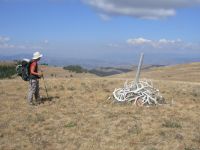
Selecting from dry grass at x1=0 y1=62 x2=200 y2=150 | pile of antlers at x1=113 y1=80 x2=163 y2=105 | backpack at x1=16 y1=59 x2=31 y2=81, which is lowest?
dry grass at x1=0 y1=62 x2=200 y2=150

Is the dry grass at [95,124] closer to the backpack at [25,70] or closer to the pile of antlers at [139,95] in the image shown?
the pile of antlers at [139,95]

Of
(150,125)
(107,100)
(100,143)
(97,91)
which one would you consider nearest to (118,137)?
(100,143)

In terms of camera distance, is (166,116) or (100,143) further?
(166,116)

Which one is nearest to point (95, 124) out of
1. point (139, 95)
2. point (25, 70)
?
point (139, 95)

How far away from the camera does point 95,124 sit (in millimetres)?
14508

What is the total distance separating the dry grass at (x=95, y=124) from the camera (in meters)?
12.1

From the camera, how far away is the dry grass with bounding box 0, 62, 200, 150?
12062 mm

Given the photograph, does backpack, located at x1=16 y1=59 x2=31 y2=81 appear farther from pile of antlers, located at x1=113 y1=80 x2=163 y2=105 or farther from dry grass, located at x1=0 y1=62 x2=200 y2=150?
pile of antlers, located at x1=113 y1=80 x2=163 y2=105

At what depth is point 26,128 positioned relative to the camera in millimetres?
13891

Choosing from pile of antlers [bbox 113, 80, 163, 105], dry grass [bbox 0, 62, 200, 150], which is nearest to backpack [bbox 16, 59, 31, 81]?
dry grass [bbox 0, 62, 200, 150]

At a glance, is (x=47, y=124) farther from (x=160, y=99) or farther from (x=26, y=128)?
(x=160, y=99)

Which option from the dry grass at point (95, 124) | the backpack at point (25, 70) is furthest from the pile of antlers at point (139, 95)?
the backpack at point (25, 70)

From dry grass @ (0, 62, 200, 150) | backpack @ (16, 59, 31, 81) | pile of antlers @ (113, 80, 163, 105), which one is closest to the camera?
dry grass @ (0, 62, 200, 150)

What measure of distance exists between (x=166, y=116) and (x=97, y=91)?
25.5 feet
